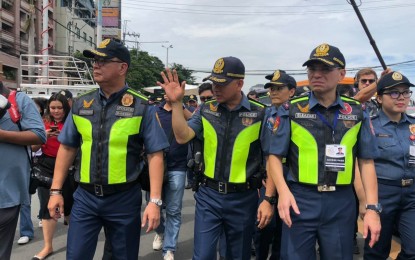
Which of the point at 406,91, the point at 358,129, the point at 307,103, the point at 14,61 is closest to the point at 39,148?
the point at 307,103

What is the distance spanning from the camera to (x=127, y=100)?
287 centimetres

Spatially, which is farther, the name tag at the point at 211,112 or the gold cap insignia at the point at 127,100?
the name tag at the point at 211,112

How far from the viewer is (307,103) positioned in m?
2.69

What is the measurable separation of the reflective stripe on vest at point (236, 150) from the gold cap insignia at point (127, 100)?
646mm

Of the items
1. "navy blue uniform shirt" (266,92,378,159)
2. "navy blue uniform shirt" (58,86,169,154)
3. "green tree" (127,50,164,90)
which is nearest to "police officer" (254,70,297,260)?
"navy blue uniform shirt" (266,92,378,159)

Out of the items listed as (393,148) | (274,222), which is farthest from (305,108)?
(274,222)

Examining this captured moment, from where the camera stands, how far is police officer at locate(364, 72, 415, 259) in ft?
11.0

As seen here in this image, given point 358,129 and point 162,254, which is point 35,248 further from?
point 358,129

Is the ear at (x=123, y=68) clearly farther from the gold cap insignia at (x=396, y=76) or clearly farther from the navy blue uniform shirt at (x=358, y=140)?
the gold cap insignia at (x=396, y=76)

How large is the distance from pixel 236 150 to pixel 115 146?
36.8 inches

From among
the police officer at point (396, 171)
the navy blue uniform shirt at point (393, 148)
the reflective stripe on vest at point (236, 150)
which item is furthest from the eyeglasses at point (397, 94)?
the reflective stripe on vest at point (236, 150)

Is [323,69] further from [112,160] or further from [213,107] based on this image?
[112,160]

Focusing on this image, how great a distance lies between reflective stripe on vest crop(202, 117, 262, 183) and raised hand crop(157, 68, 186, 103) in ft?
1.52

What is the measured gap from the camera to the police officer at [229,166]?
9.97 feet
